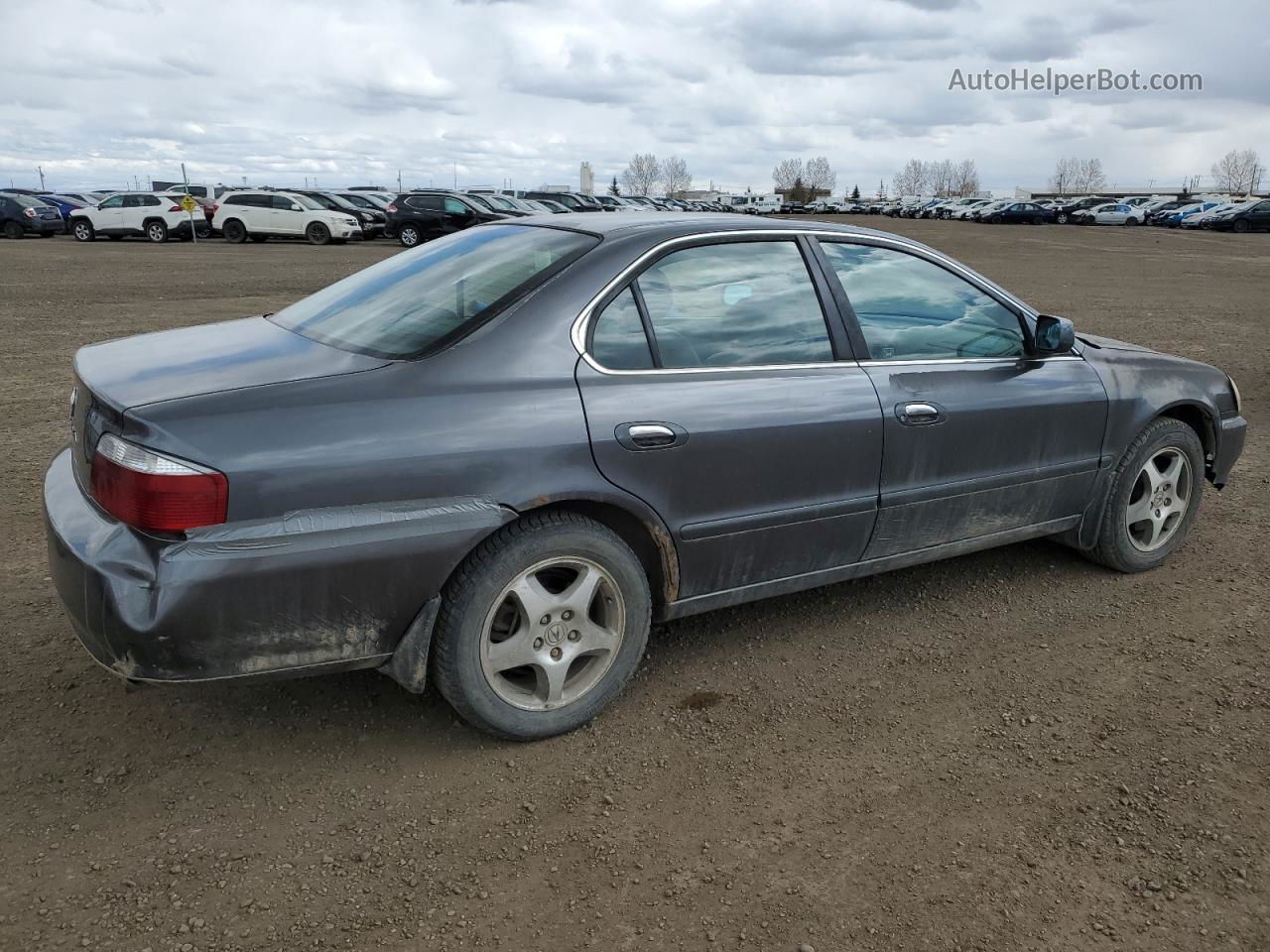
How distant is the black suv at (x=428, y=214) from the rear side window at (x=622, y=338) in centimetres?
2549

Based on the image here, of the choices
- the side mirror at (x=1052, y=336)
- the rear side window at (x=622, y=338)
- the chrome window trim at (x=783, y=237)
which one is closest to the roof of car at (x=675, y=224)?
the chrome window trim at (x=783, y=237)

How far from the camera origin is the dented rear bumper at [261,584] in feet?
8.25

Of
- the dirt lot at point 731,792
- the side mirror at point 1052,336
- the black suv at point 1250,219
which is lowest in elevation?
the dirt lot at point 731,792

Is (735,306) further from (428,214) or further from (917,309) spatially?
(428,214)

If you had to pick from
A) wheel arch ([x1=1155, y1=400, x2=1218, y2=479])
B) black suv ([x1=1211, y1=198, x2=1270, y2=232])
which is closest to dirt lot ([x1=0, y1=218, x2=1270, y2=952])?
wheel arch ([x1=1155, y1=400, x2=1218, y2=479])

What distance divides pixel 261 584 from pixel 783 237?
2149mm

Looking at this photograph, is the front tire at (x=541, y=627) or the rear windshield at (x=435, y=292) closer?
the front tire at (x=541, y=627)

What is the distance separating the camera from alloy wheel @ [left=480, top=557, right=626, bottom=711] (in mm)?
2963

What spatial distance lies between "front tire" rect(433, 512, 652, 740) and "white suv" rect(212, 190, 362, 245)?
2868 centimetres

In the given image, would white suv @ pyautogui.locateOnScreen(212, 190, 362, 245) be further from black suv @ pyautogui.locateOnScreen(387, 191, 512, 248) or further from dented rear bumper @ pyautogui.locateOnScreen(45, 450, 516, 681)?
dented rear bumper @ pyautogui.locateOnScreen(45, 450, 516, 681)

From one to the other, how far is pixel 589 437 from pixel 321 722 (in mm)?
1265

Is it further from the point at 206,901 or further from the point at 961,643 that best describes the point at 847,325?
the point at 206,901

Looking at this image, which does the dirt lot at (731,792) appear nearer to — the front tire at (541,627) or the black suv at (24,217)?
the front tire at (541,627)

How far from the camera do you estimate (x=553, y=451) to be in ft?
9.51
